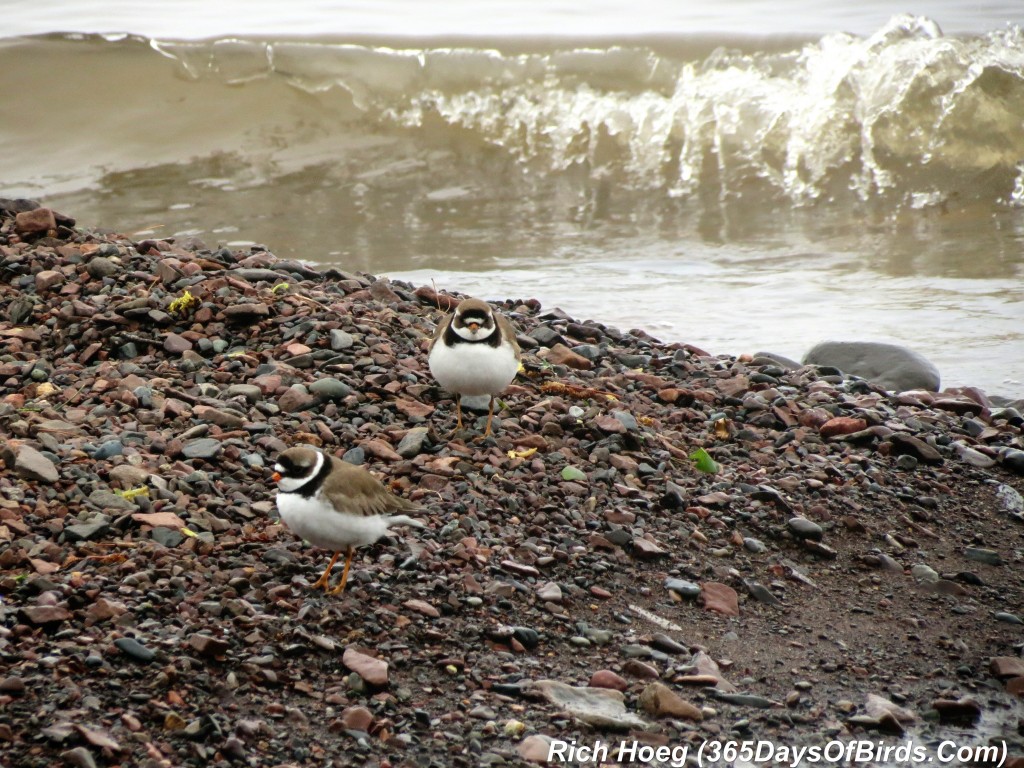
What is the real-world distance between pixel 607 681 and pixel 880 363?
4.63m

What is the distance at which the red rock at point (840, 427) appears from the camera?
6332 millimetres

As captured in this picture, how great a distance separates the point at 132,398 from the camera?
5621 millimetres

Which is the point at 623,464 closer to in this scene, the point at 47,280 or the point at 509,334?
the point at 509,334

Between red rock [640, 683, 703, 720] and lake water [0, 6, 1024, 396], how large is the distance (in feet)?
22.9

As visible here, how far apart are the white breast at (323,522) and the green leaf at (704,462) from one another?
2033mm

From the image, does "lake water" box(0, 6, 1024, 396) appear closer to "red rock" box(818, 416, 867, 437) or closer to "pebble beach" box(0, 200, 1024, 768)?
"pebble beach" box(0, 200, 1024, 768)

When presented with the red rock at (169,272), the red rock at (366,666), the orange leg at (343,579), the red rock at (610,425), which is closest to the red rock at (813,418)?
the red rock at (610,425)

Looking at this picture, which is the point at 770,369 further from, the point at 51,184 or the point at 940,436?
the point at 51,184

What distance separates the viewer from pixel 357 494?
14.4 ft

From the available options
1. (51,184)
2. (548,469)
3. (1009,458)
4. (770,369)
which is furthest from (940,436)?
(51,184)

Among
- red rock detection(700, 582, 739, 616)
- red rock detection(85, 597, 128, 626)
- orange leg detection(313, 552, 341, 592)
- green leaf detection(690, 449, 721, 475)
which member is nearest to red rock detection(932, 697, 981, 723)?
red rock detection(700, 582, 739, 616)

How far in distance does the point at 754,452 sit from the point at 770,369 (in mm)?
1377

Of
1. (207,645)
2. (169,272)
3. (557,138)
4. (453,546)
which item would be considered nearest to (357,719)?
(207,645)

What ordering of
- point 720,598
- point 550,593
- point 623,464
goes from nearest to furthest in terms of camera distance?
point 550,593, point 720,598, point 623,464
